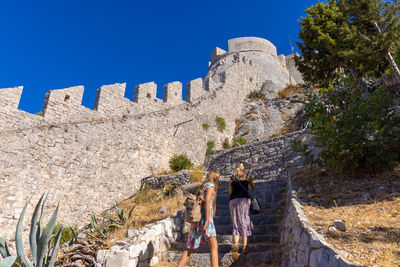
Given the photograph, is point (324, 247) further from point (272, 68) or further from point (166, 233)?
point (272, 68)

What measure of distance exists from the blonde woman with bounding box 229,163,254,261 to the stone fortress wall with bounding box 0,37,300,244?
598 centimetres

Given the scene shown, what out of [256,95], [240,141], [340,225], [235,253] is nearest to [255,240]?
[235,253]

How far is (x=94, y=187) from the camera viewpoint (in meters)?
10.5

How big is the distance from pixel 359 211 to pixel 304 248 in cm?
184

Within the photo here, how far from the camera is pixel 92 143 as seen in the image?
1099 cm

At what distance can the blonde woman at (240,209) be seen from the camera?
502 cm

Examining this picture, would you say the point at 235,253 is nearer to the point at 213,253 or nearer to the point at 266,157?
the point at 213,253

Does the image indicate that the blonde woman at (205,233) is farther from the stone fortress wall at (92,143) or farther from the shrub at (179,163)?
the shrub at (179,163)

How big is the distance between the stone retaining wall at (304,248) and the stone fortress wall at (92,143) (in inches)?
284

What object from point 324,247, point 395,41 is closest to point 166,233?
point 324,247

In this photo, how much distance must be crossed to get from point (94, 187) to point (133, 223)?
4.01m

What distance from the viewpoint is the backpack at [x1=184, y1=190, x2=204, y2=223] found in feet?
14.0

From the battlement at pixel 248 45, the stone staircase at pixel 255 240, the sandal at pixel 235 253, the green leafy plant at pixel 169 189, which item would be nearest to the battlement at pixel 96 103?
the green leafy plant at pixel 169 189

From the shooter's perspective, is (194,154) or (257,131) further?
(257,131)
